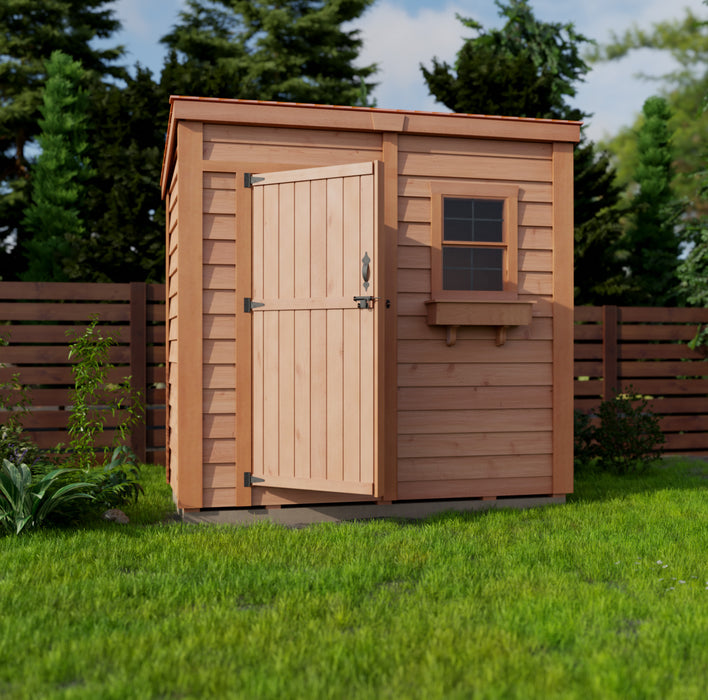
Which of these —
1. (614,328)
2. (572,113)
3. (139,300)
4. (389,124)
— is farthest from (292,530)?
(572,113)

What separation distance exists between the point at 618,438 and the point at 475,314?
9.47 feet

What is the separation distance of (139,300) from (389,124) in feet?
11.2

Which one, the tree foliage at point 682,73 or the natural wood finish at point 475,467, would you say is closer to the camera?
the natural wood finish at point 475,467

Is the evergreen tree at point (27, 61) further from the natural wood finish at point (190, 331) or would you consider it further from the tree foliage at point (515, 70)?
the natural wood finish at point (190, 331)

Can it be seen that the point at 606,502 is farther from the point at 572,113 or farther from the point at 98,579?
the point at 572,113

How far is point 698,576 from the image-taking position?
4.44 metres

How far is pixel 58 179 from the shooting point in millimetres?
16969

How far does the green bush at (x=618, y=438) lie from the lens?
8242mm

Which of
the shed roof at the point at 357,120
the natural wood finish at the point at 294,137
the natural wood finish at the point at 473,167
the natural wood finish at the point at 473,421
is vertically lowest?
the natural wood finish at the point at 473,421

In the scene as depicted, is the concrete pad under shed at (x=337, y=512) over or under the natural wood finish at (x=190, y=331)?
under

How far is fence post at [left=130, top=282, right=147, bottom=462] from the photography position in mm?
8273

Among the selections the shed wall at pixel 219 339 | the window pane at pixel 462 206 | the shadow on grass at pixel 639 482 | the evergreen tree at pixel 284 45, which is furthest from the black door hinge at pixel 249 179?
the evergreen tree at pixel 284 45

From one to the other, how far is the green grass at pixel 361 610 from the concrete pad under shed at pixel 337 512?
313mm

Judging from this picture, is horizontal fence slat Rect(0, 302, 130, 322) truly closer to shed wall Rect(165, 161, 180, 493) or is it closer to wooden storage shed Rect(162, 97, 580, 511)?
shed wall Rect(165, 161, 180, 493)
